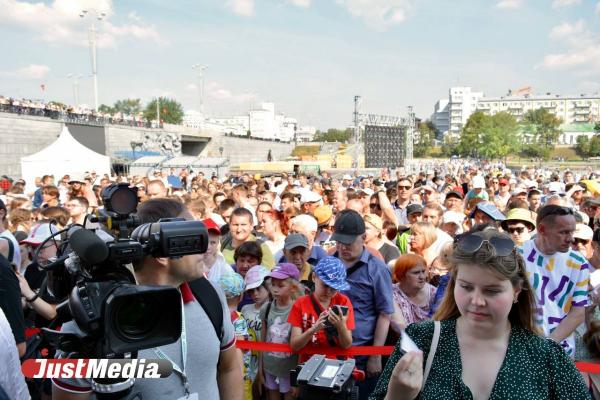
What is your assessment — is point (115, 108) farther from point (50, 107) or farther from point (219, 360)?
point (219, 360)

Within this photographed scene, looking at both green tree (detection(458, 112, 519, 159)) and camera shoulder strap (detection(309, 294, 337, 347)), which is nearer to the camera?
camera shoulder strap (detection(309, 294, 337, 347))

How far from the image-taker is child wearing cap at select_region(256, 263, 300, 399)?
3893 millimetres

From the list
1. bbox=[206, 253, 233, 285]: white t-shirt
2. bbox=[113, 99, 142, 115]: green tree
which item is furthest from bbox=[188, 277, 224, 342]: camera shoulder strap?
bbox=[113, 99, 142, 115]: green tree

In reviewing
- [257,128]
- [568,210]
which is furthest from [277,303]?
[257,128]

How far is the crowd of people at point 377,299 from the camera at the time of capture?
1.89 m

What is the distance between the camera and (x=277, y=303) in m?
4.07

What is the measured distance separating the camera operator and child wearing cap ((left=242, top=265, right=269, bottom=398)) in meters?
1.96

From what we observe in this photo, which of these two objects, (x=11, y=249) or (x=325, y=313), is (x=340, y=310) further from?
(x=11, y=249)

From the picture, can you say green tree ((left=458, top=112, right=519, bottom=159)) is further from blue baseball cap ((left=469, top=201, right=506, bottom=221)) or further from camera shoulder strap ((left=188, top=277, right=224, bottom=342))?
camera shoulder strap ((left=188, top=277, right=224, bottom=342))

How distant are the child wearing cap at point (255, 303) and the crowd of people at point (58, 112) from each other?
31805 millimetres

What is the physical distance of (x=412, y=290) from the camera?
168 inches

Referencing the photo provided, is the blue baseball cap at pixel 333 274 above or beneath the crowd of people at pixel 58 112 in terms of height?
beneath

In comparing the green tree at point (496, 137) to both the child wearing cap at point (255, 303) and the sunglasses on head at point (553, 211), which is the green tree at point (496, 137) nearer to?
the sunglasses on head at point (553, 211)

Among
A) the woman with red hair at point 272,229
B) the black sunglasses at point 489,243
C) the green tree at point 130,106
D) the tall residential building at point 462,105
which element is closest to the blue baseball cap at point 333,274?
the black sunglasses at point 489,243
